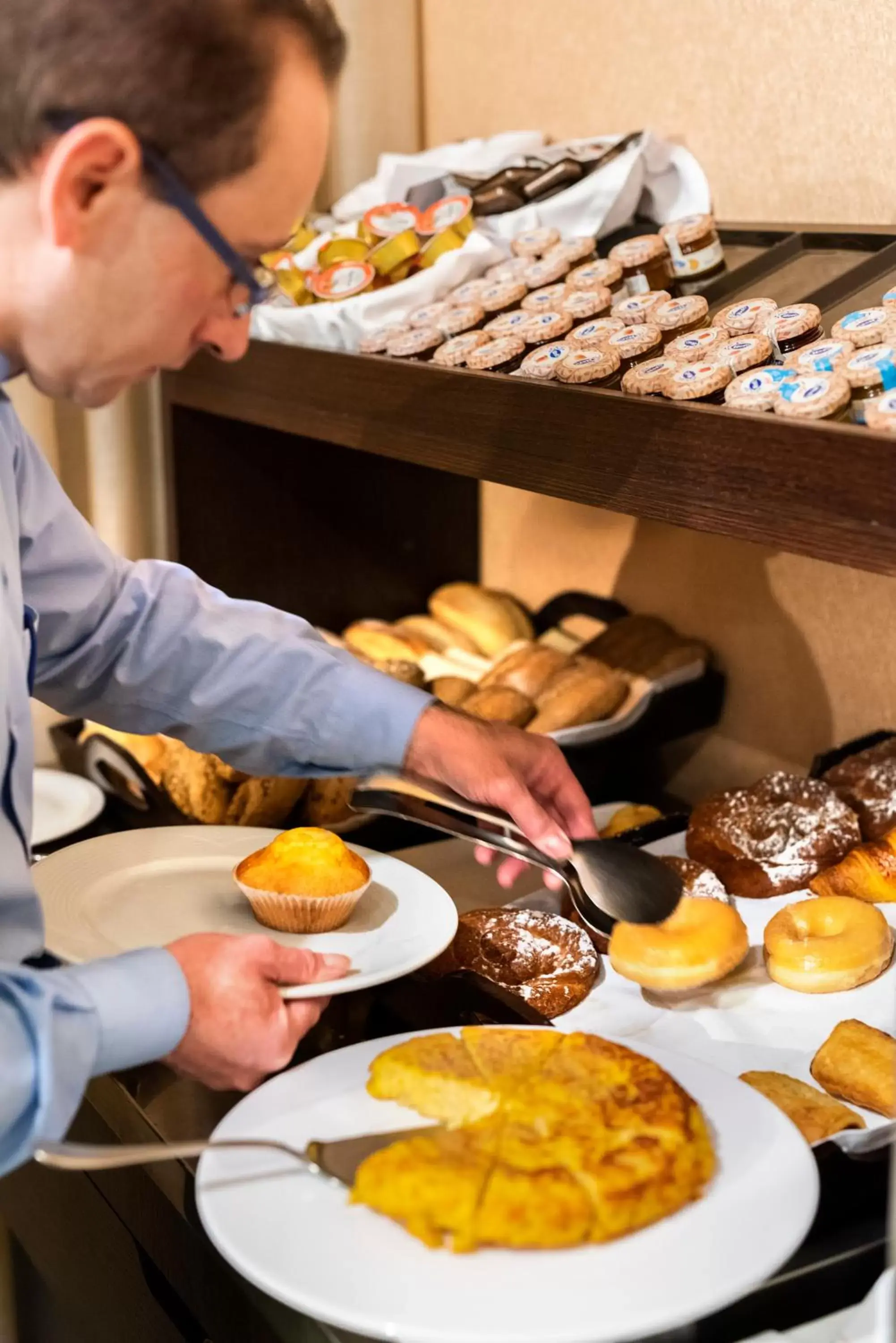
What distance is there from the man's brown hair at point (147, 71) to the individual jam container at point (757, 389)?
0.42 m

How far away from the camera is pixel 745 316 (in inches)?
A: 48.3

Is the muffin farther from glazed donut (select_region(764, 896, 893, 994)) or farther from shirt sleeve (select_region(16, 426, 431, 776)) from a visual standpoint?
glazed donut (select_region(764, 896, 893, 994))

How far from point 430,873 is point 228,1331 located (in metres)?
0.66

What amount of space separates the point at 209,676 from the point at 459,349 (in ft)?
1.38

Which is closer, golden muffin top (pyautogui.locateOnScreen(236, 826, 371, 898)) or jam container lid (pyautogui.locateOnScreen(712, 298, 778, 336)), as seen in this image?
golden muffin top (pyautogui.locateOnScreen(236, 826, 371, 898))

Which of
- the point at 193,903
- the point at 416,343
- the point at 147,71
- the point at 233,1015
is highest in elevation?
the point at 147,71

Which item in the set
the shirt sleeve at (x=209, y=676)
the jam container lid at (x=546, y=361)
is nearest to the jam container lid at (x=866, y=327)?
the jam container lid at (x=546, y=361)

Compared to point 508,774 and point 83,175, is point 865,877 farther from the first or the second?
point 83,175

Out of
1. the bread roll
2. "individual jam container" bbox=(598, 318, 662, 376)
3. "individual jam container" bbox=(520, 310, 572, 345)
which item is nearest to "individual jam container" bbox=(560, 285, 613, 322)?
"individual jam container" bbox=(520, 310, 572, 345)

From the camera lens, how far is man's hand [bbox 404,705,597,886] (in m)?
1.15

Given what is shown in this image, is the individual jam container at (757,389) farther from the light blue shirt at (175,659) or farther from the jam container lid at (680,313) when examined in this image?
the light blue shirt at (175,659)

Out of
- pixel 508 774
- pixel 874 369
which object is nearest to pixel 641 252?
pixel 874 369

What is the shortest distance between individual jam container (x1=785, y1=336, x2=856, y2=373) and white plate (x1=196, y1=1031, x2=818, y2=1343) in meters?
0.54

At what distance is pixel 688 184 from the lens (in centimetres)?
161
